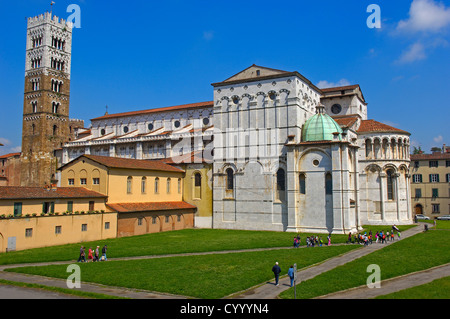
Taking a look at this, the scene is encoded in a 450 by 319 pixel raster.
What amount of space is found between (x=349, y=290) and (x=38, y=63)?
87396 millimetres

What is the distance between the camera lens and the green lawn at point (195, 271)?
63.8 feet

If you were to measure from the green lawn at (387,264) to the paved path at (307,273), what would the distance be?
62 centimetres

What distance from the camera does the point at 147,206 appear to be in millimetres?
43938

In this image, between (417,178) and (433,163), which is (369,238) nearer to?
(417,178)

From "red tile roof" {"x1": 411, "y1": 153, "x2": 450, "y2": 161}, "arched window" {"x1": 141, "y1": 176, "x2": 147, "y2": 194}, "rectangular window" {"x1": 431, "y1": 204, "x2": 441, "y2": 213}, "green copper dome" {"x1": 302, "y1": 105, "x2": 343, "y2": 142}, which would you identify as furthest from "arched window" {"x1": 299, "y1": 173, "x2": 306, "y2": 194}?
"rectangular window" {"x1": 431, "y1": 204, "x2": 441, "y2": 213}

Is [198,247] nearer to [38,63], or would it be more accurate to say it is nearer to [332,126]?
[332,126]

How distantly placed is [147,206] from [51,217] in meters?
11.9

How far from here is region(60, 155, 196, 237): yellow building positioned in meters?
40.9

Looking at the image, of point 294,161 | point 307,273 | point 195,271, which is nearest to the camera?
point 307,273

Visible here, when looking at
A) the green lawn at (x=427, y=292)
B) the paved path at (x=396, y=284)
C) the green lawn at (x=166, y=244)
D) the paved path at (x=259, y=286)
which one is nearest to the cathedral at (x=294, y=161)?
the green lawn at (x=166, y=244)

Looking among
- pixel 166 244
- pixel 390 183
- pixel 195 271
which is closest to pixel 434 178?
pixel 390 183

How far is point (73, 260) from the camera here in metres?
27.2

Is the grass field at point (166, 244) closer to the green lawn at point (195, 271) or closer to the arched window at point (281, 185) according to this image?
the green lawn at point (195, 271)

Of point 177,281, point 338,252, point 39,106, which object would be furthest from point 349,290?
point 39,106
